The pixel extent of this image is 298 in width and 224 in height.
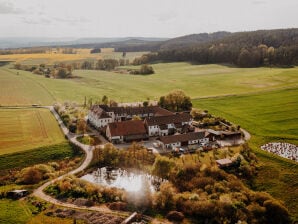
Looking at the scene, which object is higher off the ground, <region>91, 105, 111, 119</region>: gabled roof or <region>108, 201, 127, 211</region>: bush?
<region>91, 105, 111, 119</region>: gabled roof

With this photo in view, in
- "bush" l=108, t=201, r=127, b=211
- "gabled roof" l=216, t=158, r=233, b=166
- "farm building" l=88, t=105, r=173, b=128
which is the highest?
"farm building" l=88, t=105, r=173, b=128

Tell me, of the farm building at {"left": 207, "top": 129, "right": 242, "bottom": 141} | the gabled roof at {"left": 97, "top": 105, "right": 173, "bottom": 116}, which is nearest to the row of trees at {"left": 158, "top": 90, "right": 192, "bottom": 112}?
the gabled roof at {"left": 97, "top": 105, "right": 173, "bottom": 116}

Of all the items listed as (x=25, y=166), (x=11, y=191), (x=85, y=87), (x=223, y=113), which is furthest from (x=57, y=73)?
(x=11, y=191)

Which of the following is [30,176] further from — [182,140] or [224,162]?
[224,162]

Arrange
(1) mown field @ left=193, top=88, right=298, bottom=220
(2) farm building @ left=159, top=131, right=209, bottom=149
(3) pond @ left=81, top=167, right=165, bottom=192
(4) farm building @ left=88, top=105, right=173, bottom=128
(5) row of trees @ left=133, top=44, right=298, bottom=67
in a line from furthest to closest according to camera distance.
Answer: (5) row of trees @ left=133, top=44, right=298, bottom=67, (4) farm building @ left=88, top=105, right=173, bottom=128, (2) farm building @ left=159, top=131, right=209, bottom=149, (3) pond @ left=81, top=167, right=165, bottom=192, (1) mown field @ left=193, top=88, right=298, bottom=220

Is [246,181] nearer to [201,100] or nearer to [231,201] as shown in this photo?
[231,201]

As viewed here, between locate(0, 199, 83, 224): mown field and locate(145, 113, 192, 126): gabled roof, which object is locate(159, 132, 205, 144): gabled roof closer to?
locate(145, 113, 192, 126): gabled roof
